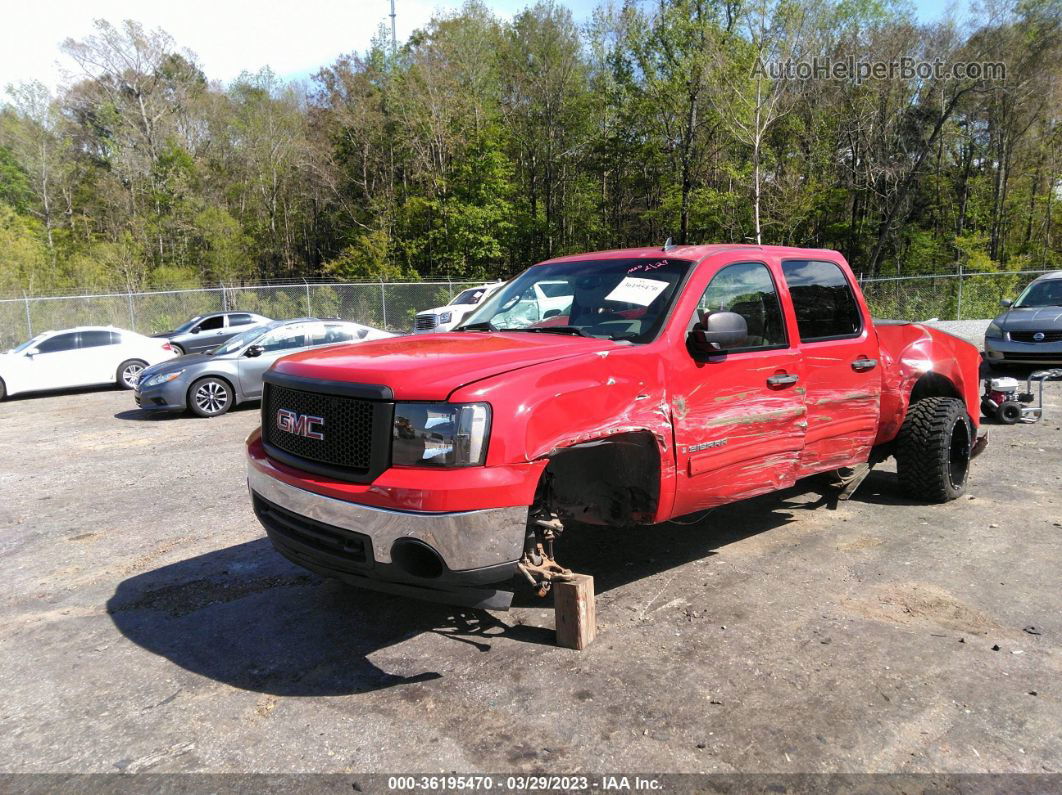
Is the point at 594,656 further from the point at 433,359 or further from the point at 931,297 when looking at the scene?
the point at 931,297

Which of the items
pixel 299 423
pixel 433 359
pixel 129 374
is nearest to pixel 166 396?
pixel 129 374

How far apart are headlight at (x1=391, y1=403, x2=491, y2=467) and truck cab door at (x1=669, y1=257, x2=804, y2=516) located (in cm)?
116

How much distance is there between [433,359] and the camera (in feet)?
10.8

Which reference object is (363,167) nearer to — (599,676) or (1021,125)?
(1021,125)

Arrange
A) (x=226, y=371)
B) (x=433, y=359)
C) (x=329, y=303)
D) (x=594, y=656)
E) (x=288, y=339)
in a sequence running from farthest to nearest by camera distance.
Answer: (x=329, y=303), (x=288, y=339), (x=226, y=371), (x=594, y=656), (x=433, y=359)

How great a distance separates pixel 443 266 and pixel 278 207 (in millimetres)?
14873

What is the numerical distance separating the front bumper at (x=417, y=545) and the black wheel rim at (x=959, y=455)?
437 cm

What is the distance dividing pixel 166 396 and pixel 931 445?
10.8m

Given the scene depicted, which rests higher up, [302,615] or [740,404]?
[740,404]

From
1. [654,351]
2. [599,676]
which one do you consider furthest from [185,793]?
[654,351]

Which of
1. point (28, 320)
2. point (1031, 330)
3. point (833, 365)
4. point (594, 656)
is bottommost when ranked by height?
point (594, 656)

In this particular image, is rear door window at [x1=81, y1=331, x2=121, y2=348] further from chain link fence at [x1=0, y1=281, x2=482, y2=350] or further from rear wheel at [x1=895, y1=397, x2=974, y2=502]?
rear wheel at [x1=895, y1=397, x2=974, y2=502]

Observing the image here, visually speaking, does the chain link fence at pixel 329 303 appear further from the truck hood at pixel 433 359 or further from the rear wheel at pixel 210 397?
the truck hood at pixel 433 359

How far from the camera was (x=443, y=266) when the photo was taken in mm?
40656
